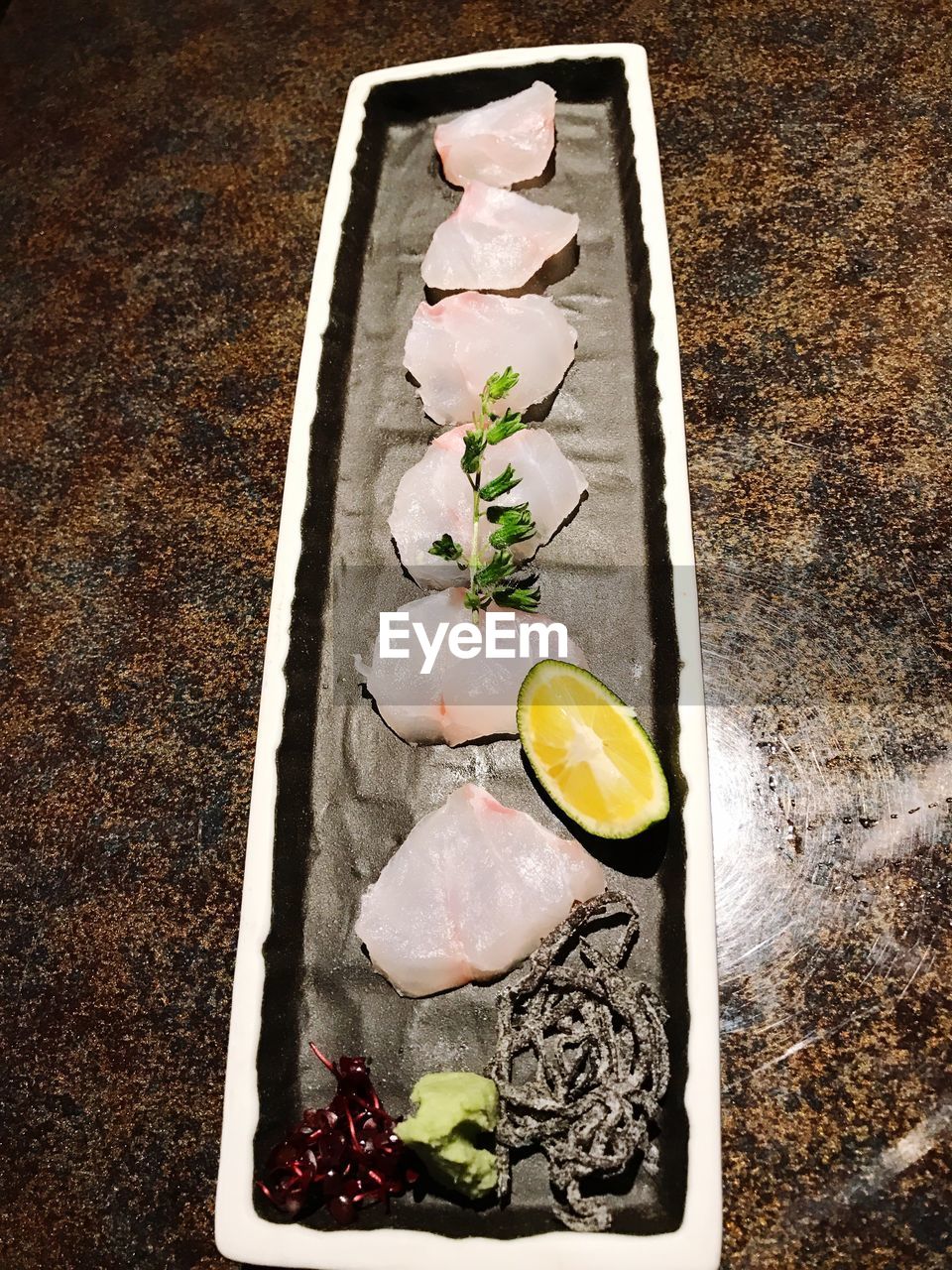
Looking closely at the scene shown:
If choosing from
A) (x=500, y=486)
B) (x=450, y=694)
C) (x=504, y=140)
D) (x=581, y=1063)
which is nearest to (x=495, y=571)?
(x=500, y=486)

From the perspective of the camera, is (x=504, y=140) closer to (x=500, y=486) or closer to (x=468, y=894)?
(x=500, y=486)

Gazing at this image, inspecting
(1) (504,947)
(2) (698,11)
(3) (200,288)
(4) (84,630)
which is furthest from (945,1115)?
(2) (698,11)

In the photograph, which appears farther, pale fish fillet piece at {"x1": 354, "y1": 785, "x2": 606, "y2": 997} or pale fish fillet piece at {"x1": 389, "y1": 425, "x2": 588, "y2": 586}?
pale fish fillet piece at {"x1": 389, "y1": 425, "x2": 588, "y2": 586}

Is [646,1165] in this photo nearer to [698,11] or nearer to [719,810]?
[719,810]

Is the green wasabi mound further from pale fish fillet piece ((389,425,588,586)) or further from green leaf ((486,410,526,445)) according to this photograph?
green leaf ((486,410,526,445))

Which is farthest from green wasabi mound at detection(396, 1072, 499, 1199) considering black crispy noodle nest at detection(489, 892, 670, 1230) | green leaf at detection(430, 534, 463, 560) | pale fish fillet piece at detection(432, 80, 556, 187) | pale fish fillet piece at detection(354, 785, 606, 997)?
pale fish fillet piece at detection(432, 80, 556, 187)

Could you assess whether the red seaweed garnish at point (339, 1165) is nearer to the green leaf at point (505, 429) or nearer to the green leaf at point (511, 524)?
the green leaf at point (511, 524)
